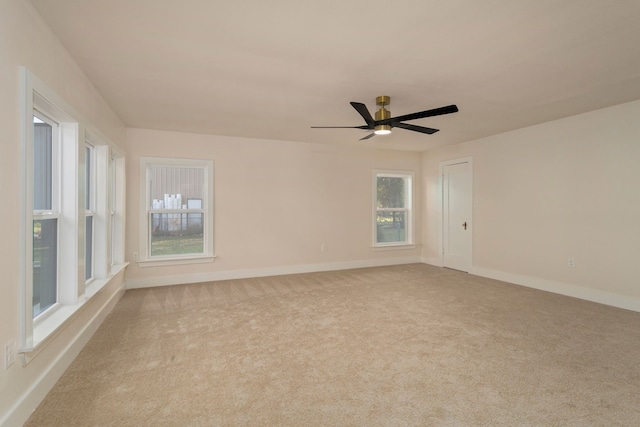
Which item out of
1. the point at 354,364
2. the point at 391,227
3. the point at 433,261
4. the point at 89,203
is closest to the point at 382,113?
the point at 354,364

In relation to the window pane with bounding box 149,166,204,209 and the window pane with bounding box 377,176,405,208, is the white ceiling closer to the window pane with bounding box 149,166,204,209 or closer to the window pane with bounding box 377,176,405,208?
the window pane with bounding box 149,166,204,209

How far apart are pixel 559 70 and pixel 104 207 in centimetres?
471

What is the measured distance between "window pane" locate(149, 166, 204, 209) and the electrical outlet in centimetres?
347

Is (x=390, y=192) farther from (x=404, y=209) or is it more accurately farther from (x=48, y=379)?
(x=48, y=379)

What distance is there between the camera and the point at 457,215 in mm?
6043

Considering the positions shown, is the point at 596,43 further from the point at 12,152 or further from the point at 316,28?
the point at 12,152

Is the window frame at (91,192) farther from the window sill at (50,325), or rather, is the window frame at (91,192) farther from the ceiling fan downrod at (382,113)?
the ceiling fan downrod at (382,113)

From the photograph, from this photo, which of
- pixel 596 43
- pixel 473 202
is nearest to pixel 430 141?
pixel 473 202

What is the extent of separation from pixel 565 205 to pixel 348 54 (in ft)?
12.8

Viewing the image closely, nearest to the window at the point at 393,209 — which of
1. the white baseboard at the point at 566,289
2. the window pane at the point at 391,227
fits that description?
the window pane at the point at 391,227

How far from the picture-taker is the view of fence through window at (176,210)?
16.3 ft

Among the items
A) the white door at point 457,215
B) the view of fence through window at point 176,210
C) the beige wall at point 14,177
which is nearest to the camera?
the beige wall at point 14,177

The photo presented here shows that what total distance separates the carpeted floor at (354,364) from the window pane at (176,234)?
40.7 inches

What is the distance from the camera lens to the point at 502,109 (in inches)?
155
